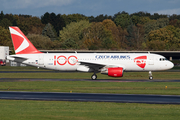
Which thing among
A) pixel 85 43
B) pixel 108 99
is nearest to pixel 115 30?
pixel 85 43

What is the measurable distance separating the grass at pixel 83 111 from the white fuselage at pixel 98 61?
944 inches

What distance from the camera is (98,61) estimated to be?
47.7 m

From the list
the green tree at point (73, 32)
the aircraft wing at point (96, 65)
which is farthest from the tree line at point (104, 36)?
the aircraft wing at point (96, 65)

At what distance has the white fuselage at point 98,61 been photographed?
155 ft

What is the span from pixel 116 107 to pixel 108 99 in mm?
4230

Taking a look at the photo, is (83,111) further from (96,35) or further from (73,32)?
(73,32)

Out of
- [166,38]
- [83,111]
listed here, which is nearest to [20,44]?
[83,111]

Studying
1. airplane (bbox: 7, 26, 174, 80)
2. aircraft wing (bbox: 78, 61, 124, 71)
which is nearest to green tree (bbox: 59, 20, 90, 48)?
airplane (bbox: 7, 26, 174, 80)

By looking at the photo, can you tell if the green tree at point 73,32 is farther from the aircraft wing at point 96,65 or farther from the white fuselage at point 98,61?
the aircraft wing at point 96,65

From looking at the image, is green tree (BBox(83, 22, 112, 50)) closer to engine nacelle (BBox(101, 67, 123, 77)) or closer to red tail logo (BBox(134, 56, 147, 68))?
red tail logo (BBox(134, 56, 147, 68))

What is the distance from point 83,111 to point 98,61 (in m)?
28.0

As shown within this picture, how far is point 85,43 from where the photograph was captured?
14788cm

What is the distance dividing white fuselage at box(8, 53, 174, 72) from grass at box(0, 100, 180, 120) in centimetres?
2397

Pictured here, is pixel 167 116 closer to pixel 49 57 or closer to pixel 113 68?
pixel 113 68
